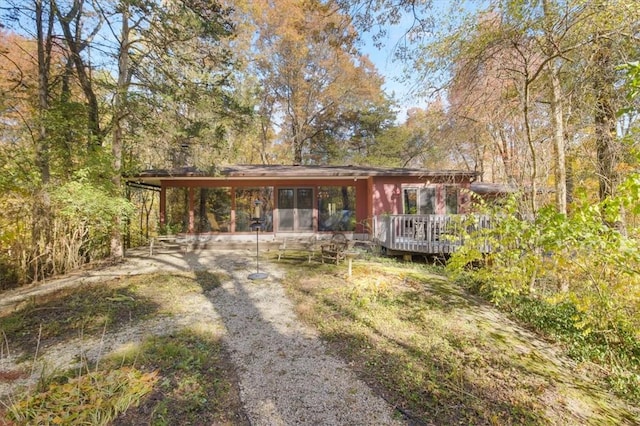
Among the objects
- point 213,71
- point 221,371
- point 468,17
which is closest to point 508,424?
point 221,371

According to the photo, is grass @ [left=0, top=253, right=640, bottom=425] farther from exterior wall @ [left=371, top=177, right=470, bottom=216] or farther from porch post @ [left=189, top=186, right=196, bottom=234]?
Result: porch post @ [left=189, top=186, right=196, bottom=234]

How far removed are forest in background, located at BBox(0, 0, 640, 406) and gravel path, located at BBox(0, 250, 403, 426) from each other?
2.14 m

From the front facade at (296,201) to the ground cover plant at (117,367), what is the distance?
6030 millimetres

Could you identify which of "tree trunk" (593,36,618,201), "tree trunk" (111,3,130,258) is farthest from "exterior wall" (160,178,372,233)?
"tree trunk" (593,36,618,201)

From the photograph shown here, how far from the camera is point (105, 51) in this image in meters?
7.19

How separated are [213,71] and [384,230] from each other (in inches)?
271

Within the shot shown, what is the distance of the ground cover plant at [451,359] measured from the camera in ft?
8.43

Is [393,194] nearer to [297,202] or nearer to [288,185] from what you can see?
[297,202]

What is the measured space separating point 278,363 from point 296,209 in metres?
8.31

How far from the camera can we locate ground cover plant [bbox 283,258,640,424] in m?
2.57

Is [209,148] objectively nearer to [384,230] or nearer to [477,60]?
[384,230]

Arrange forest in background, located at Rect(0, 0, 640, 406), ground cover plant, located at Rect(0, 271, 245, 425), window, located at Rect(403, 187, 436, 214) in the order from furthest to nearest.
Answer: window, located at Rect(403, 187, 436, 214) < forest in background, located at Rect(0, 0, 640, 406) < ground cover plant, located at Rect(0, 271, 245, 425)

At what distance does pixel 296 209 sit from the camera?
11242 millimetres

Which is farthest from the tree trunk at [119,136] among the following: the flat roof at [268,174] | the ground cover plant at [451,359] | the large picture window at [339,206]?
the large picture window at [339,206]
